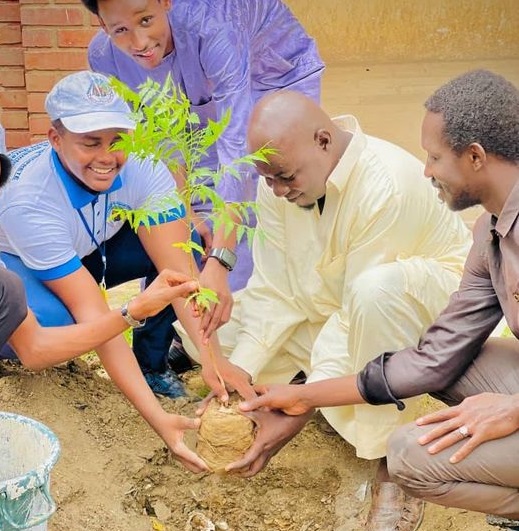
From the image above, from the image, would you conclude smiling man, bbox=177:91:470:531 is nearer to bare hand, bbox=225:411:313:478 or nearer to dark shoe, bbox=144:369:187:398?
bare hand, bbox=225:411:313:478

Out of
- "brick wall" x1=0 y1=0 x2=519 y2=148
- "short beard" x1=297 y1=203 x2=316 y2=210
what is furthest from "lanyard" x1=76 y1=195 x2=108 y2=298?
"brick wall" x1=0 y1=0 x2=519 y2=148

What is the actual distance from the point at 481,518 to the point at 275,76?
2111 millimetres

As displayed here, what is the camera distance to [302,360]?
4.08 m

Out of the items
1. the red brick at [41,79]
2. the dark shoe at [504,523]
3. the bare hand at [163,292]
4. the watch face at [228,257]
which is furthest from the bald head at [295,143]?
the red brick at [41,79]

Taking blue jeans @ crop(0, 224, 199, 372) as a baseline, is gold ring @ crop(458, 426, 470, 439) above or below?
above

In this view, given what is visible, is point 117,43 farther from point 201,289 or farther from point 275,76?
point 201,289

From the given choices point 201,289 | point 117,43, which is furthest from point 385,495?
point 117,43

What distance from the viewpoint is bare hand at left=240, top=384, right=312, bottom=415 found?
3.44m

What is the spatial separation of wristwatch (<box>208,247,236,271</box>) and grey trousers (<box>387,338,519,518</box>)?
951 millimetres

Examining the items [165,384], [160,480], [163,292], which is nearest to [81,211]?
[163,292]

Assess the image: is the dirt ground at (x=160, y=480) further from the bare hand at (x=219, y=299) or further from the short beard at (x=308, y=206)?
the short beard at (x=308, y=206)

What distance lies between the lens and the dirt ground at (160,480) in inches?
142

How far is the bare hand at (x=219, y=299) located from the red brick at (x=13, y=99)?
2.97 metres

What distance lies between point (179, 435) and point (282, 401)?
37 centimetres
